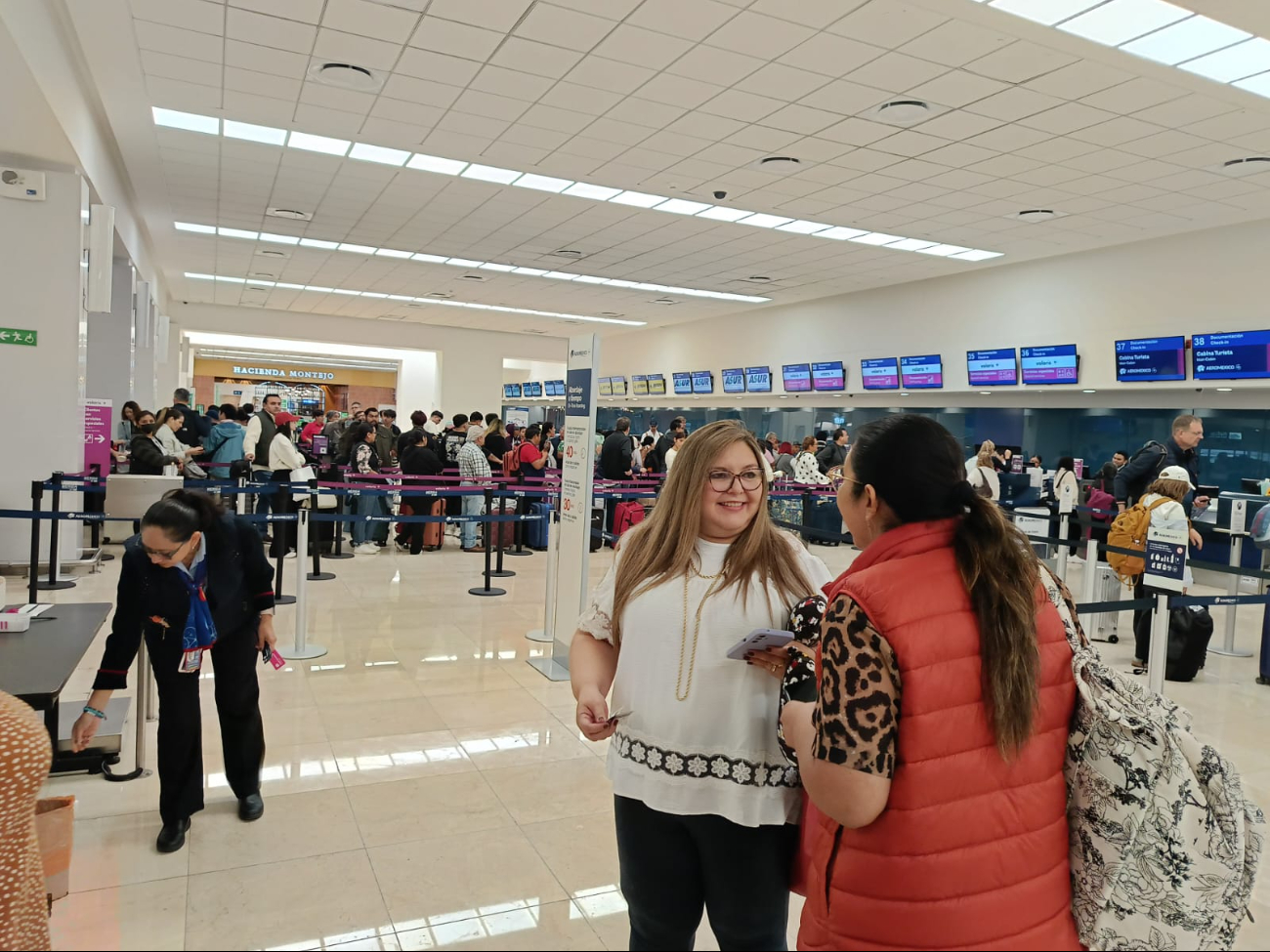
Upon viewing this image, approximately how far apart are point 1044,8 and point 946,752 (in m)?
5.44

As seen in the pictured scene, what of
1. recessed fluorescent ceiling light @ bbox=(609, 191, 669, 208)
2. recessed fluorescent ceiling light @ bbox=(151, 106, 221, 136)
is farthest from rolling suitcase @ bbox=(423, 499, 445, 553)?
recessed fluorescent ceiling light @ bbox=(151, 106, 221, 136)

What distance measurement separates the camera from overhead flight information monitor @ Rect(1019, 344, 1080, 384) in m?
11.5

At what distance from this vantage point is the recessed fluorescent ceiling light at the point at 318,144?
8289 millimetres

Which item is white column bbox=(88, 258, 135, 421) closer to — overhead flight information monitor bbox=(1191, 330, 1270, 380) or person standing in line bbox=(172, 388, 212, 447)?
person standing in line bbox=(172, 388, 212, 447)

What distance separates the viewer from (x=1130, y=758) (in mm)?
1265

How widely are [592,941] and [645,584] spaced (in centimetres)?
90

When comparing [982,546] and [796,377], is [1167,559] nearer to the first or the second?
[982,546]

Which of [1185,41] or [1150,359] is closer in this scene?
[1185,41]

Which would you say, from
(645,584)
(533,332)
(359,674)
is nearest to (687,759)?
(645,584)

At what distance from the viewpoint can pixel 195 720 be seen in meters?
3.32

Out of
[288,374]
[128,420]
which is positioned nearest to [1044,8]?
[128,420]

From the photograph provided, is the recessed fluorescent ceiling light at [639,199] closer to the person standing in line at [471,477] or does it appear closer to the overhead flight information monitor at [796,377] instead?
the person standing in line at [471,477]

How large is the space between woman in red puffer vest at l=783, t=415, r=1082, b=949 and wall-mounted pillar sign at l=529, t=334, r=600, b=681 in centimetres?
418

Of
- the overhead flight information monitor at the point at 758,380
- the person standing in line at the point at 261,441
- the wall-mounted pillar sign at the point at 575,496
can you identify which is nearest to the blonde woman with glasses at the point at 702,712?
the wall-mounted pillar sign at the point at 575,496
